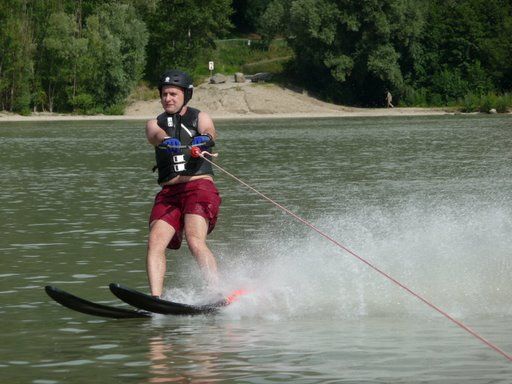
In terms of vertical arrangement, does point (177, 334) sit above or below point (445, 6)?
below

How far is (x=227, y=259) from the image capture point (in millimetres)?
13555

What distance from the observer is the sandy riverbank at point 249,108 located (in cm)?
7851

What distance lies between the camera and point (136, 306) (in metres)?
9.91

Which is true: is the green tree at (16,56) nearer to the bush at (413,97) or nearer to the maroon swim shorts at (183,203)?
the bush at (413,97)

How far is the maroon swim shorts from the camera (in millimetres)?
10086

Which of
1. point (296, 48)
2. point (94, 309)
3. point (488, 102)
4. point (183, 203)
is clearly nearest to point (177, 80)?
point (183, 203)

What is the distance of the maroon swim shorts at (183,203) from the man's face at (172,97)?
639 mm

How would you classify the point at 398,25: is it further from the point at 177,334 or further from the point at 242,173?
the point at 177,334

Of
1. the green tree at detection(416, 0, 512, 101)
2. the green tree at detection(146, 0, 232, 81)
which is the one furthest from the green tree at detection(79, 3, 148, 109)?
the green tree at detection(416, 0, 512, 101)

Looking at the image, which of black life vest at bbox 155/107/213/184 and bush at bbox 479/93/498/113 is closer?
black life vest at bbox 155/107/213/184

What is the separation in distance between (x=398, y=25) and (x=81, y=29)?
21.8m

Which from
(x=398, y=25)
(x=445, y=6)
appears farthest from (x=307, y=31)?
(x=445, y=6)

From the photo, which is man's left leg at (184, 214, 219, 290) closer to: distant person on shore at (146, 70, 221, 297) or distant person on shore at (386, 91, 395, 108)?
distant person on shore at (146, 70, 221, 297)

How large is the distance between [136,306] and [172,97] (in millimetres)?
1704
